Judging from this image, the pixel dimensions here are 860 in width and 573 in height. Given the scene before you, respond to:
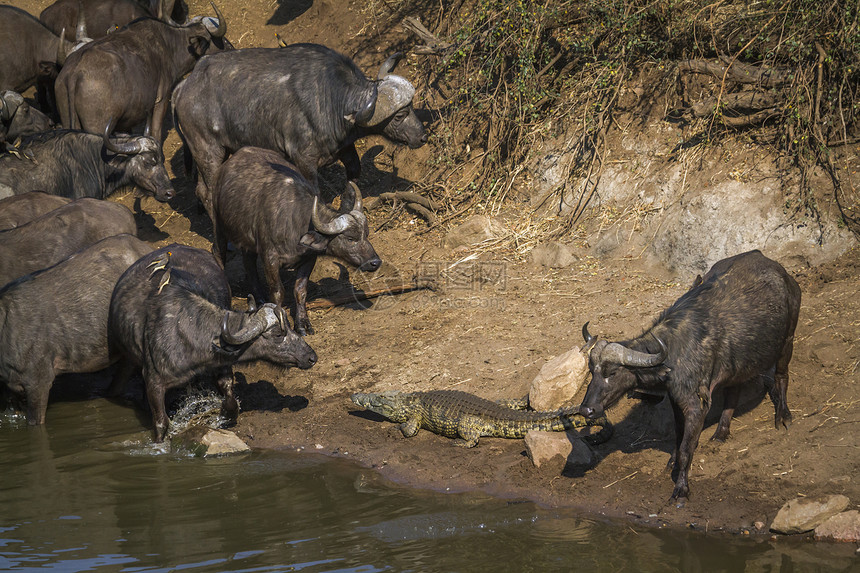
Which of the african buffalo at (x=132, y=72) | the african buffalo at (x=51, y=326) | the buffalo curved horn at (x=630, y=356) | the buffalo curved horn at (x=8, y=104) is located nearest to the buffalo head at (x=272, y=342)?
the african buffalo at (x=51, y=326)

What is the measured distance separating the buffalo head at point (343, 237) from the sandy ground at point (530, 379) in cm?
77

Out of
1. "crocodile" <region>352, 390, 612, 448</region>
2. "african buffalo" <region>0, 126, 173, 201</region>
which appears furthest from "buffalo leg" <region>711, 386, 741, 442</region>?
"african buffalo" <region>0, 126, 173, 201</region>

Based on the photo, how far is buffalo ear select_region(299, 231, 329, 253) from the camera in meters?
8.98

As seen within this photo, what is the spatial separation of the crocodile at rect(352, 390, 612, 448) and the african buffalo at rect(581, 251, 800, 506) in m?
0.72

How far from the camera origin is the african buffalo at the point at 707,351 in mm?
6125

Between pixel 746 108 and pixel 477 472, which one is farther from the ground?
pixel 746 108

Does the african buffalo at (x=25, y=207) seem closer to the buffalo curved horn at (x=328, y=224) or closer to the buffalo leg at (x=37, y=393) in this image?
the buffalo leg at (x=37, y=393)

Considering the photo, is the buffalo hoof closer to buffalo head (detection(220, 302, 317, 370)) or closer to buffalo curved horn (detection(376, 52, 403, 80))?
buffalo head (detection(220, 302, 317, 370))

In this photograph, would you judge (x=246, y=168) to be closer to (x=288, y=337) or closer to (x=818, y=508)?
(x=288, y=337)

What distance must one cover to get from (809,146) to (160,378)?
22.5 feet

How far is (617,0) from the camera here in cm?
1023

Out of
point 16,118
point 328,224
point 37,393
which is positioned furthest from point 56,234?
point 16,118

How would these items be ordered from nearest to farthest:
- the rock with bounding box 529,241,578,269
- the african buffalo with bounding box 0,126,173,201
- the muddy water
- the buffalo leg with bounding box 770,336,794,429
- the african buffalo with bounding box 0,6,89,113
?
1. the muddy water
2. the buffalo leg with bounding box 770,336,794,429
3. the rock with bounding box 529,241,578,269
4. the african buffalo with bounding box 0,126,173,201
5. the african buffalo with bounding box 0,6,89,113

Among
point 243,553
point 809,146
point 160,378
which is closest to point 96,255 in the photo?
point 160,378
